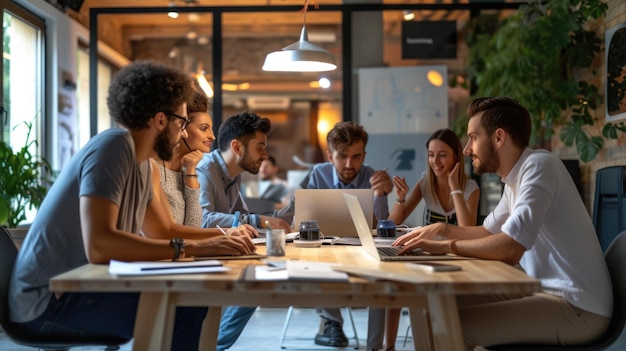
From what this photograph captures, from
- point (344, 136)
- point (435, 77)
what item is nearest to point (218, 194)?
point (344, 136)

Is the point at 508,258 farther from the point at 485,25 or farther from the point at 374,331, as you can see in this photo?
the point at 485,25

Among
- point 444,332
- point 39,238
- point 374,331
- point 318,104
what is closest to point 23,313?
point 39,238

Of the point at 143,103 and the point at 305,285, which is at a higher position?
the point at 143,103

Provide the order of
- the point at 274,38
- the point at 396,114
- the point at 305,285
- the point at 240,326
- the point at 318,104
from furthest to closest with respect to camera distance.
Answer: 1. the point at 318,104
2. the point at 274,38
3. the point at 396,114
4. the point at 240,326
5. the point at 305,285

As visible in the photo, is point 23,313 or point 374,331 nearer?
point 23,313

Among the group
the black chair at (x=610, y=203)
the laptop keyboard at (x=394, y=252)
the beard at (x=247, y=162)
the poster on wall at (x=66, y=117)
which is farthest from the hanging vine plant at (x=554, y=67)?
the poster on wall at (x=66, y=117)

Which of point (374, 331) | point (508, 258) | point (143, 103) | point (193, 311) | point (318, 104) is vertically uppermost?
point (318, 104)

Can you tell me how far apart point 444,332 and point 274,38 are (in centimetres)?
903

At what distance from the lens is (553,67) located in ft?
19.8

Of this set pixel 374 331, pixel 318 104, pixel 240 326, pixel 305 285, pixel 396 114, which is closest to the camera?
pixel 305 285

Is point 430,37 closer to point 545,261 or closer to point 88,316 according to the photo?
point 545,261

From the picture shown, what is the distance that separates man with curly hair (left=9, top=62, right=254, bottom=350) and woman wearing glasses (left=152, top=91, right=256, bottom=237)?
2.46 ft

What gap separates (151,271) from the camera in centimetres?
197

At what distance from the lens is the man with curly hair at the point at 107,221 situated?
2.19 metres
